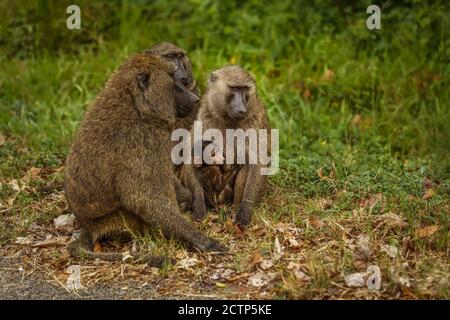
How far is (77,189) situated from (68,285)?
1.87ft

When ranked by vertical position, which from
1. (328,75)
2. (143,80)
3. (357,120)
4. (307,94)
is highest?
(143,80)

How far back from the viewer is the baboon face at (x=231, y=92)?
492 centimetres

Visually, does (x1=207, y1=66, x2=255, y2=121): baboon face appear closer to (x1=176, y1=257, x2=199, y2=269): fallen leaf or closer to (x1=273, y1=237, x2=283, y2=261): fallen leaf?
(x1=273, y1=237, x2=283, y2=261): fallen leaf

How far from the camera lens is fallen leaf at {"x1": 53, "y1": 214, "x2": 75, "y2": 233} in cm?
489

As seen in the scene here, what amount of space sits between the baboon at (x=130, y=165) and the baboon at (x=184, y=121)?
13.2 inches

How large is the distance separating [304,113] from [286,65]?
864mm

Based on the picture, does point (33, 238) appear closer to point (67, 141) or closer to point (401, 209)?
point (67, 141)

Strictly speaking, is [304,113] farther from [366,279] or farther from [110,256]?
[366,279]

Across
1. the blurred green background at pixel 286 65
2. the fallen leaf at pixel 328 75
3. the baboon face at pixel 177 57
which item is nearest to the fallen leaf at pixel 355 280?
the blurred green background at pixel 286 65

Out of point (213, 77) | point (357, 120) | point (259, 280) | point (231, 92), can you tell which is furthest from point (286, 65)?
point (259, 280)

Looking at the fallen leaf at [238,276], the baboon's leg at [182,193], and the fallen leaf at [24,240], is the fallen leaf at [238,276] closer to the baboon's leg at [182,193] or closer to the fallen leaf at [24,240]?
the baboon's leg at [182,193]

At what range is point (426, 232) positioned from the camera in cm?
432

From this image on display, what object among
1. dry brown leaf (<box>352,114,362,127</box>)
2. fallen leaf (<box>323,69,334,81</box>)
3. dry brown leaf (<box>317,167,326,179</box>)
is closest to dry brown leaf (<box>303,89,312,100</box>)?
fallen leaf (<box>323,69,334,81</box>)

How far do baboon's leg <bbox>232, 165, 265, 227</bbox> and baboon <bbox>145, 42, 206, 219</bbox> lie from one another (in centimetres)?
22
